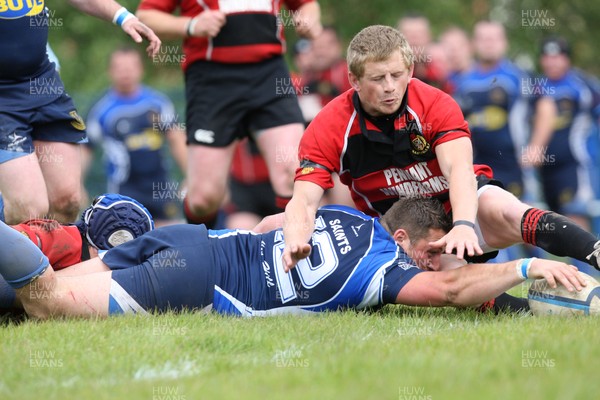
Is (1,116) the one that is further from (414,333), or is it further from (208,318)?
(414,333)

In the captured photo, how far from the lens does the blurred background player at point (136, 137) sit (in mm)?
12883

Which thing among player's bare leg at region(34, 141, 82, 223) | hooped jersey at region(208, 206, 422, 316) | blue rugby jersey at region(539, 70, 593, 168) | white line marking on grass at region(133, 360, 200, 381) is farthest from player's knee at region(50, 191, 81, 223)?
blue rugby jersey at region(539, 70, 593, 168)

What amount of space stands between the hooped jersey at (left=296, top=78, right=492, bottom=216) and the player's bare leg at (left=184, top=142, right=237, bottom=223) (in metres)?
2.05

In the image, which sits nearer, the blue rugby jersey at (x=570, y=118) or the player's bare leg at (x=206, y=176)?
the player's bare leg at (x=206, y=176)

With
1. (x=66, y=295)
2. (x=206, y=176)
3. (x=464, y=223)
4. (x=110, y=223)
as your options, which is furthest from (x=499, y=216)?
(x=206, y=176)

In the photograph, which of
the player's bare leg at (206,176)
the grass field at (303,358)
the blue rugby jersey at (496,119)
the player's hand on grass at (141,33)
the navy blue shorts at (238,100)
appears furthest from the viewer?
the blue rugby jersey at (496,119)

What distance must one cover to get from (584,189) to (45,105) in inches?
325

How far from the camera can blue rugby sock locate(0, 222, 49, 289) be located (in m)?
4.83

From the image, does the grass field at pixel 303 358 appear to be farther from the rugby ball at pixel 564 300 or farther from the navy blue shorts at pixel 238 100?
the navy blue shorts at pixel 238 100

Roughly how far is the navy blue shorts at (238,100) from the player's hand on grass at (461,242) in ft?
9.16

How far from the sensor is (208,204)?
26.3 feet

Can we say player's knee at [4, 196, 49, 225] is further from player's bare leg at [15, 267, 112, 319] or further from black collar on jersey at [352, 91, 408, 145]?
black collar on jersey at [352, 91, 408, 145]

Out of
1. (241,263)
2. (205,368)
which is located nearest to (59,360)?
(205,368)

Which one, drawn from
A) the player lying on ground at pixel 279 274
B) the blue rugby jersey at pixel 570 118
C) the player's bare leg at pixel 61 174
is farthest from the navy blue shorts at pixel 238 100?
the blue rugby jersey at pixel 570 118
